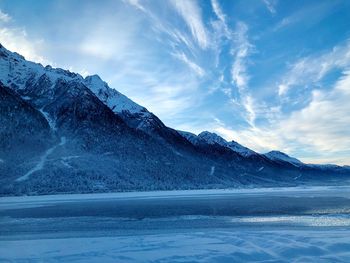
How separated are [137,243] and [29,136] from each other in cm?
18302

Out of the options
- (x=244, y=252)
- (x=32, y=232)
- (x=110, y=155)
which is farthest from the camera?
(x=110, y=155)

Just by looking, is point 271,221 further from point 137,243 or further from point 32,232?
point 32,232

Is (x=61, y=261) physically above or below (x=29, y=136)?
below

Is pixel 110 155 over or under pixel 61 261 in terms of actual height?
over

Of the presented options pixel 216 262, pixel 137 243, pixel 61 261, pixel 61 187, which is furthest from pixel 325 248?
pixel 61 187

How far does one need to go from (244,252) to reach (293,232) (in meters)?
7.01

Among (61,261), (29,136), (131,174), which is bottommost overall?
(61,261)

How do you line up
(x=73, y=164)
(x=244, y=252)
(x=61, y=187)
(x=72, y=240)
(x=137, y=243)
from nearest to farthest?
(x=244, y=252), (x=137, y=243), (x=72, y=240), (x=61, y=187), (x=73, y=164)

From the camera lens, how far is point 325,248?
58.4ft

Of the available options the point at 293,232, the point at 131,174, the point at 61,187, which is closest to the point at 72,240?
the point at 293,232

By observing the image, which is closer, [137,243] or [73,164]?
[137,243]

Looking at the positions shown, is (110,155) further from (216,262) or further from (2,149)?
(216,262)

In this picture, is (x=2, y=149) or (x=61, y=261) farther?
(x=2, y=149)

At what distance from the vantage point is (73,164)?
160500mm
